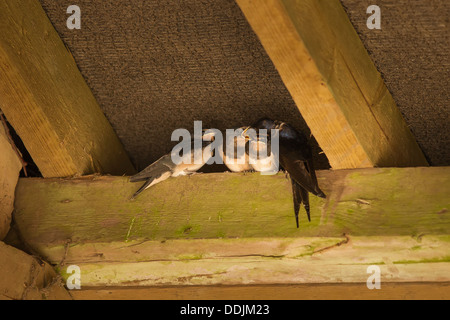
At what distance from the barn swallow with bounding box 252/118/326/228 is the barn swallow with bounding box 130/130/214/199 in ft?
0.51

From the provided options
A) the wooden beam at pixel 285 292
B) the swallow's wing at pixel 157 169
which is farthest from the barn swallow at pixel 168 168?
the wooden beam at pixel 285 292

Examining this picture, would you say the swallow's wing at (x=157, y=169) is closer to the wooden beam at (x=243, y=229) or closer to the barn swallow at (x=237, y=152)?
the wooden beam at (x=243, y=229)

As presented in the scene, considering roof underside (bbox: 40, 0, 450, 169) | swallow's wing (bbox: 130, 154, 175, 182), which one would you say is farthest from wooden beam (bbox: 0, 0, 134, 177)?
swallow's wing (bbox: 130, 154, 175, 182)

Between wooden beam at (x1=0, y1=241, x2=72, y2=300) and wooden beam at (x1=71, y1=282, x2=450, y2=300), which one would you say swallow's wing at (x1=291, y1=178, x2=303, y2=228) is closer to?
wooden beam at (x1=71, y1=282, x2=450, y2=300)

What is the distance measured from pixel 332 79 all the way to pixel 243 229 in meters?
0.38

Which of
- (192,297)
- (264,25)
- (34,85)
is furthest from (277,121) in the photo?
(34,85)

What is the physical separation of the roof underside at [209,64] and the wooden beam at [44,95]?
0.05m

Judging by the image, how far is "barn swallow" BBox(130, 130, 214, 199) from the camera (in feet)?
4.34

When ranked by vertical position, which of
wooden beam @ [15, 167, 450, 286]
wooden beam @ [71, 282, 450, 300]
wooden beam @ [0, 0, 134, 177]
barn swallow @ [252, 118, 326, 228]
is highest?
wooden beam @ [0, 0, 134, 177]

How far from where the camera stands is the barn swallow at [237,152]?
4.36 feet

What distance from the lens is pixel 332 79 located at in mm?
1133

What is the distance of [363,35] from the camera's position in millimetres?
1254

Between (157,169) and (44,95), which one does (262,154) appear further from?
(44,95)

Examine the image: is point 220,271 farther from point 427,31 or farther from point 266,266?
point 427,31
